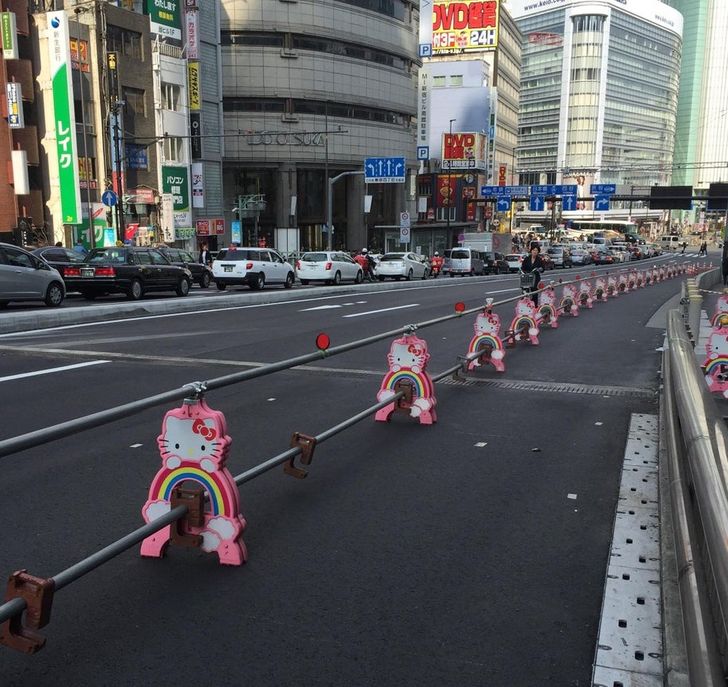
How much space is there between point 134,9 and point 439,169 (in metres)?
58.0

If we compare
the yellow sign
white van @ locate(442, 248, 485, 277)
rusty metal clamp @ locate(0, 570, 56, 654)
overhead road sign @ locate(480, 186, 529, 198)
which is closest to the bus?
overhead road sign @ locate(480, 186, 529, 198)

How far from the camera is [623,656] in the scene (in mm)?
3264

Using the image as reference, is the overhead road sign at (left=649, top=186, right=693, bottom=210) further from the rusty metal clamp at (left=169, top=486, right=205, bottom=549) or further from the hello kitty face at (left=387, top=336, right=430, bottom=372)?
the rusty metal clamp at (left=169, top=486, right=205, bottom=549)

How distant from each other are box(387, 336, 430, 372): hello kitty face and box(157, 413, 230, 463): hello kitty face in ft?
12.2

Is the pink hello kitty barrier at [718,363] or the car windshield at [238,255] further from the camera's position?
the car windshield at [238,255]

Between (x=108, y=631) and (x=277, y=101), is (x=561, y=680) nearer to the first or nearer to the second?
(x=108, y=631)

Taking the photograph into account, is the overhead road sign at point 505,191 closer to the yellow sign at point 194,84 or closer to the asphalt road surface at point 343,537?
the yellow sign at point 194,84

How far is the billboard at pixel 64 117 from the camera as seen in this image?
137 ft

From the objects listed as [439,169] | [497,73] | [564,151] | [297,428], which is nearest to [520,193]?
[439,169]

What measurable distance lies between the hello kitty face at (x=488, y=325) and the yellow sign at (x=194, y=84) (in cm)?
4705

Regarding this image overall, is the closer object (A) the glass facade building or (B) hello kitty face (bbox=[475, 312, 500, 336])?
(B) hello kitty face (bbox=[475, 312, 500, 336])

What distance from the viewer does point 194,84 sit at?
2045 inches

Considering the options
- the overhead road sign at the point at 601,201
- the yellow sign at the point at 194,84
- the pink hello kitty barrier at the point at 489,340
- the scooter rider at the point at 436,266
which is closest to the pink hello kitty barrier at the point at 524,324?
the pink hello kitty barrier at the point at 489,340

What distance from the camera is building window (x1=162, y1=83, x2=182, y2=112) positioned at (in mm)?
49812
